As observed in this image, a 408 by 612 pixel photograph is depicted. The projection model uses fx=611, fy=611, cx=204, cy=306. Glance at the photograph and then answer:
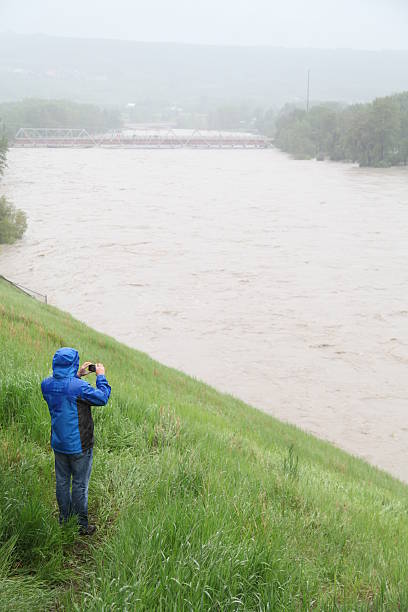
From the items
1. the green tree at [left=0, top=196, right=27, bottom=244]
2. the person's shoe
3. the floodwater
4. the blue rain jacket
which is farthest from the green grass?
the green tree at [left=0, top=196, right=27, bottom=244]

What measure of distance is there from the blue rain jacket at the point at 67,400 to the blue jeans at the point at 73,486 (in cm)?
8

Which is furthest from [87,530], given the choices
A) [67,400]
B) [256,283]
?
[256,283]

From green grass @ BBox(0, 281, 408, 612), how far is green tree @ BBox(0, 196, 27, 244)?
32.1m

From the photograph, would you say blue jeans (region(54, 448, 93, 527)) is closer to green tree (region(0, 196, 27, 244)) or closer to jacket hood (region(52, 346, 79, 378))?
jacket hood (region(52, 346, 79, 378))

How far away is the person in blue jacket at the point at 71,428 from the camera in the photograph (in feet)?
14.9

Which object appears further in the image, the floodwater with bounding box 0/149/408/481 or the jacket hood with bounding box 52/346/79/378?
the floodwater with bounding box 0/149/408/481

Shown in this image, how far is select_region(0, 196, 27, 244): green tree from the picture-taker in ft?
124

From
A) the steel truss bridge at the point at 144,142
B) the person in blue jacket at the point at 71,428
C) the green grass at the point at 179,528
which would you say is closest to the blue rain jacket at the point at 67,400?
the person in blue jacket at the point at 71,428

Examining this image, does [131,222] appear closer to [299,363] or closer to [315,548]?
[299,363]

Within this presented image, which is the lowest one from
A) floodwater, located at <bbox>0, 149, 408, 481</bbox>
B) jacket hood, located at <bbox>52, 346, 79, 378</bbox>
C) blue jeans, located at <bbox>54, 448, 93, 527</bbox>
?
floodwater, located at <bbox>0, 149, 408, 481</bbox>

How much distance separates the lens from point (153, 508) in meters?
4.73

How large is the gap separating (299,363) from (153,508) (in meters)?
16.7

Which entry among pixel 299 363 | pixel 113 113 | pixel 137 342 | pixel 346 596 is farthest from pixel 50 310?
pixel 113 113

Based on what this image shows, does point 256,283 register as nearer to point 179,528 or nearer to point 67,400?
point 67,400
